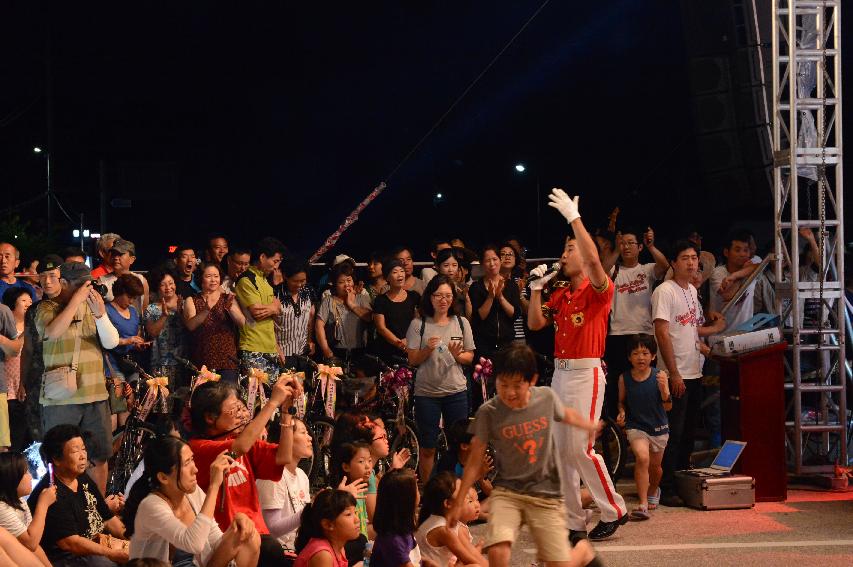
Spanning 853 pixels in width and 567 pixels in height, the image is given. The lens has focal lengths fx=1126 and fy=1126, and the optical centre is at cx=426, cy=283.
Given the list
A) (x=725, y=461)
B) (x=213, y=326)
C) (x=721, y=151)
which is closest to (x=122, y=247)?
(x=213, y=326)

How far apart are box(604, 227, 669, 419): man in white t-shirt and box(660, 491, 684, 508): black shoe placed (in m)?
0.88

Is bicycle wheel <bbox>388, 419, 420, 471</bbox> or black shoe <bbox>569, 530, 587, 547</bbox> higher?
bicycle wheel <bbox>388, 419, 420, 471</bbox>

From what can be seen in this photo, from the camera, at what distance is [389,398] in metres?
9.72

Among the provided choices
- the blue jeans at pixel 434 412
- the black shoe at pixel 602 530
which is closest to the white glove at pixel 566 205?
the black shoe at pixel 602 530

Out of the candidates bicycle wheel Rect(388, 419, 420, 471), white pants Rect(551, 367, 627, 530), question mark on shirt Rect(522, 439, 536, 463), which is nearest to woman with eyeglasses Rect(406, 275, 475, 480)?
bicycle wheel Rect(388, 419, 420, 471)

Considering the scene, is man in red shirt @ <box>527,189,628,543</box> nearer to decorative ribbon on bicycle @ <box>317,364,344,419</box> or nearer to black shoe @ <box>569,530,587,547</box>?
black shoe @ <box>569,530,587,547</box>

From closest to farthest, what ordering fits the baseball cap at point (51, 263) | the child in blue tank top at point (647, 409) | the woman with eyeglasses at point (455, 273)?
the baseball cap at point (51, 263), the child in blue tank top at point (647, 409), the woman with eyeglasses at point (455, 273)

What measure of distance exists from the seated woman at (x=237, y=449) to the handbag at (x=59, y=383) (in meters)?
2.20

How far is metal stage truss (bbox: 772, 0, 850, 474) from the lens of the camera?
370 inches

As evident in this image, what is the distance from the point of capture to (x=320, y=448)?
31.2 feet

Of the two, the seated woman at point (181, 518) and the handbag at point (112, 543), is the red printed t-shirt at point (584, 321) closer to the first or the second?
the seated woman at point (181, 518)

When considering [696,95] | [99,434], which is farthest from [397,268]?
[696,95]

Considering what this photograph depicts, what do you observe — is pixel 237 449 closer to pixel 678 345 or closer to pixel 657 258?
pixel 678 345

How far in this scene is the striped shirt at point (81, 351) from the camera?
7.81 m
